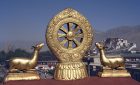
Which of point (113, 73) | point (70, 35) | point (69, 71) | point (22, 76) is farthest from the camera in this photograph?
point (113, 73)

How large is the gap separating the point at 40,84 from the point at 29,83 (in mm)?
237

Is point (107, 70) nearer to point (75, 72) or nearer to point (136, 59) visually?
point (75, 72)

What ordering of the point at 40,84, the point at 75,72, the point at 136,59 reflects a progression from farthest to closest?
the point at 136,59, the point at 75,72, the point at 40,84

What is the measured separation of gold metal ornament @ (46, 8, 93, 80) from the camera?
7.86 meters

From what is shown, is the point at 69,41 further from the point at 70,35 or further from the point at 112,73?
the point at 112,73

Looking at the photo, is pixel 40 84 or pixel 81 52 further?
pixel 81 52

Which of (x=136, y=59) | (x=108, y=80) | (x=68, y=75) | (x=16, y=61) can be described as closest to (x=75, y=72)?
(x=68, y=75)

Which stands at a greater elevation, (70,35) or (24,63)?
(70,35)

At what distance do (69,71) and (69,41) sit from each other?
0.70m

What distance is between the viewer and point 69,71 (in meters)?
7.83

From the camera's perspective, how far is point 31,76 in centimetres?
773

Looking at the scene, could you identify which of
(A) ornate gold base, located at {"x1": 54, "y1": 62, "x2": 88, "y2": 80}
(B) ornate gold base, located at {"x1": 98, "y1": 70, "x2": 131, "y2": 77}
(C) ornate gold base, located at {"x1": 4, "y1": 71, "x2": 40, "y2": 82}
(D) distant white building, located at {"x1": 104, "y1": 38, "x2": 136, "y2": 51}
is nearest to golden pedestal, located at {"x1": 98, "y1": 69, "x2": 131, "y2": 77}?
(B) ornate gold base, located at {"x1": 98, "y1": 70, "x2": 131, "y2": 77}

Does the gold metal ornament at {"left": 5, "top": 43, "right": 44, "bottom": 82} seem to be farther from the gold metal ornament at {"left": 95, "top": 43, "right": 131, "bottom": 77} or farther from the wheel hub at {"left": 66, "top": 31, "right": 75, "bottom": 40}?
the gold metal ornament at {"left": 95, "top": 43, "right": 131, "bottom": 77}

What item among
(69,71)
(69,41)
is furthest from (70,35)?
(69,71)
